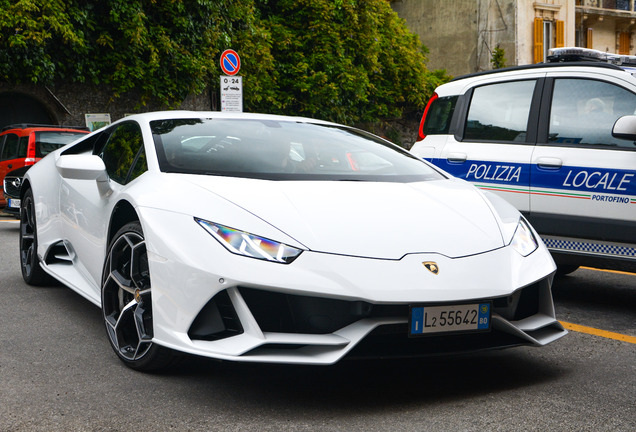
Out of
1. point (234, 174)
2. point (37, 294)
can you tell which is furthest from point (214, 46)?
point (234, 174)

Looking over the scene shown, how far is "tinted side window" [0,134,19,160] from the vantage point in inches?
522

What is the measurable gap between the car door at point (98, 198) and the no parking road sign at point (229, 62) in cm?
906

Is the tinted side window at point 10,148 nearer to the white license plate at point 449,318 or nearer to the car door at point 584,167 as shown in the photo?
the car door at point 584,167

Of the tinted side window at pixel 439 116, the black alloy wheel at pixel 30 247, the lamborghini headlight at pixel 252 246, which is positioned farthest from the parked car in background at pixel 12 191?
the lamborghini headlight at pixel 252 246

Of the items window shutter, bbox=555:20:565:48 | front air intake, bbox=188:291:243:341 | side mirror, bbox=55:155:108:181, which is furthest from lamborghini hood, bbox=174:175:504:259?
window shutter, bbox=555:20:565:48

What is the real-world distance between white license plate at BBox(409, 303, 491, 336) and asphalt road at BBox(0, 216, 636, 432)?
0.32m

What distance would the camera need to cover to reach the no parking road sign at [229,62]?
13.9 meters

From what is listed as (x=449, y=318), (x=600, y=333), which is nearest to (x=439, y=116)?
(x=600, y=333)

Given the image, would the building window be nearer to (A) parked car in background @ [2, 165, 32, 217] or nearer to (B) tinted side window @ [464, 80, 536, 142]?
(A) parked car in background @ [2, 165, 32, 217]

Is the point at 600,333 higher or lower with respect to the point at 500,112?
lower

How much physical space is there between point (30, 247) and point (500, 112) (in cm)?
360

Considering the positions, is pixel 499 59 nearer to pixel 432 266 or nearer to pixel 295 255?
pixel 432 266

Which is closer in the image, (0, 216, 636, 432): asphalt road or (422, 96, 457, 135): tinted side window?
(0, 216, 636, 432): asphalt road

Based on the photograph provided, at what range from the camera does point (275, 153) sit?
4.05 m
